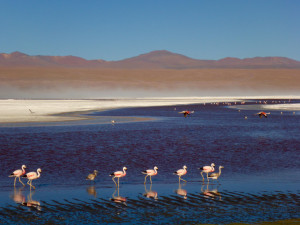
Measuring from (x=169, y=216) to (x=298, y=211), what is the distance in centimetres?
354

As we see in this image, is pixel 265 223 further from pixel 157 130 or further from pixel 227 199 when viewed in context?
pixel 157 130

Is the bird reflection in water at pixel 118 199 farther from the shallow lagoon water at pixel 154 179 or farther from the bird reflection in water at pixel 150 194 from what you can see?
the bird reflection in water at pixel 150 194

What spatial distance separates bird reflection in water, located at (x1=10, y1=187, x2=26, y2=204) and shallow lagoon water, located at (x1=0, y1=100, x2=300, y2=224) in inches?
1.2

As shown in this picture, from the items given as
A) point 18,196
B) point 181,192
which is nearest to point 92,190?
point 18,196

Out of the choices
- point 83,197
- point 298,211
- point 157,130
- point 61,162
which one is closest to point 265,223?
point 298,211

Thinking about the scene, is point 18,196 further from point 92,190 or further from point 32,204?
point 92,190

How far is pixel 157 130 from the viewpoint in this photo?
124ft

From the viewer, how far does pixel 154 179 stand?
59.3 ft

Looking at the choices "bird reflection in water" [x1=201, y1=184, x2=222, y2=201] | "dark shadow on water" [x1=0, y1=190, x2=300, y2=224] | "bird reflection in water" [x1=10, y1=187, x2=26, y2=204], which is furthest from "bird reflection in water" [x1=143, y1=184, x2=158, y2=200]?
"bird reflection in water" [x1=10, y1=187, x2=26, y2=204]

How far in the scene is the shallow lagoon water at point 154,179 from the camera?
13.0 metres

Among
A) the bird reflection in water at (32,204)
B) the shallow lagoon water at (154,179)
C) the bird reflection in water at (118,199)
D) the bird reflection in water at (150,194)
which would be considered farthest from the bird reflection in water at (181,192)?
the bird reflection in water at (32,204)

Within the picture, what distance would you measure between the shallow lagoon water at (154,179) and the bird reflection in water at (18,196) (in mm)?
30

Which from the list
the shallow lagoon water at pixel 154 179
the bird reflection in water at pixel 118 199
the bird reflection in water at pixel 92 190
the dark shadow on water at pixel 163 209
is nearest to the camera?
the dark shadow on water at pixel 163 209

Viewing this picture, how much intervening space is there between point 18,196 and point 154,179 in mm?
5190
